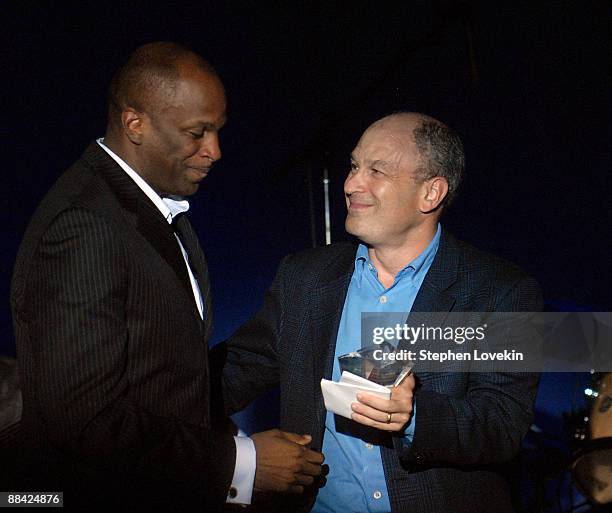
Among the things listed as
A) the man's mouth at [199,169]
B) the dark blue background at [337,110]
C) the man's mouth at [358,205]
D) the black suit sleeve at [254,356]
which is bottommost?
the black suit sleeve at [254,356]

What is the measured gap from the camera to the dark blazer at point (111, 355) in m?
1.17

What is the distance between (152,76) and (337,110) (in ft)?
8.11

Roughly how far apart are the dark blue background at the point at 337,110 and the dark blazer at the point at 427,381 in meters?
1.69

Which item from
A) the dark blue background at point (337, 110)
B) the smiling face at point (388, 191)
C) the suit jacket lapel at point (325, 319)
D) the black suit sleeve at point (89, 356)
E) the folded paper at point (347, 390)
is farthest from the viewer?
the dark blue background at point (337, 110)

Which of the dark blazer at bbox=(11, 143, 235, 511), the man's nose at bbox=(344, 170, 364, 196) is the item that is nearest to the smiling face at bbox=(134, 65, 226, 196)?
the dark blazer at bbox=(11, 143, 235, 511)

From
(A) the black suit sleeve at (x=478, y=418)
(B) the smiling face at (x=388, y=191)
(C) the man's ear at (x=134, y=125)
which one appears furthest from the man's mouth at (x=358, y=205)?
(C) the man's ear at (x=134, y=125)

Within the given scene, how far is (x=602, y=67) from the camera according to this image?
3816 millimetres

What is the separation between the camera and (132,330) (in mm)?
1294

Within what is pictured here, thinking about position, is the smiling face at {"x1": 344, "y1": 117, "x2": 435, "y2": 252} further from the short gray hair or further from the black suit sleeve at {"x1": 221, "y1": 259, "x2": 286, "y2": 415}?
the black suit sleeve at {"x1": 221, "y1": 259, "x2": 286, "y2": 415}

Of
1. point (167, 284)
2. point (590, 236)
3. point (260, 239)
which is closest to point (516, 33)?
point (590, 236)

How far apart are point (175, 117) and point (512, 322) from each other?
123 cm

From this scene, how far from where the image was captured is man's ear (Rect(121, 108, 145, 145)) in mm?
1480

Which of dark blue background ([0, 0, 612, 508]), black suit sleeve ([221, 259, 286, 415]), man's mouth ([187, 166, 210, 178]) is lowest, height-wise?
black suit sleeve ([221, 259, 286, 415])

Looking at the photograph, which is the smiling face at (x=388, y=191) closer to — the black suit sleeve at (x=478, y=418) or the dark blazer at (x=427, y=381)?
the dark blazer at (x=427, y=381)
